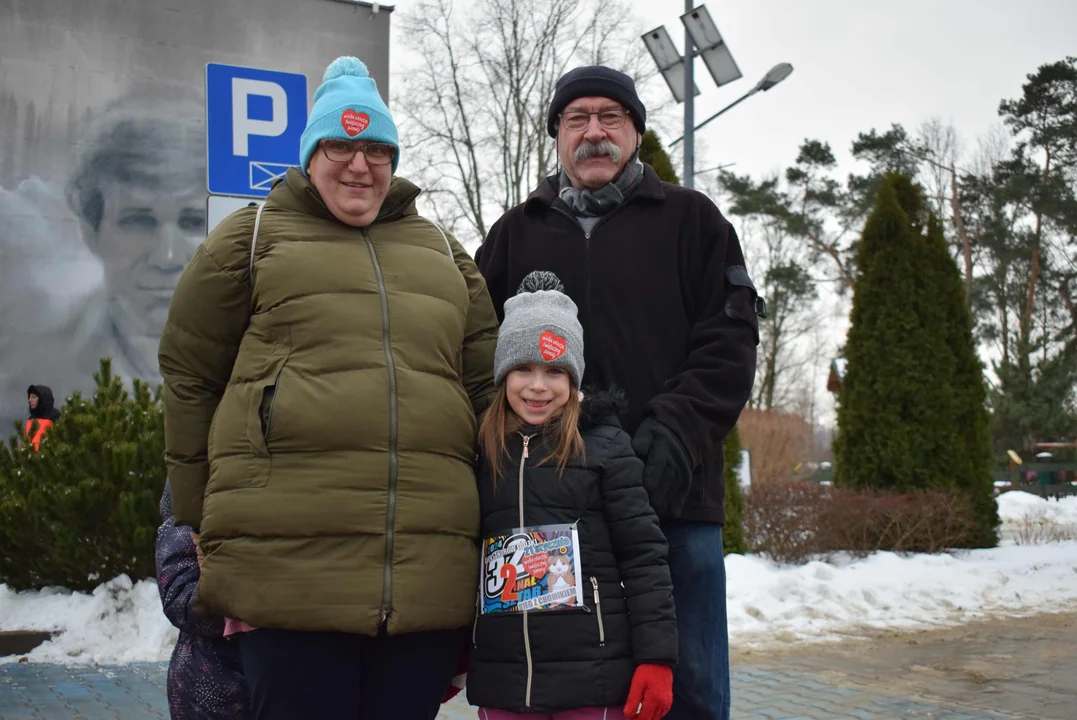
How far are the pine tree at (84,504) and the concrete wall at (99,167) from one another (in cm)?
624

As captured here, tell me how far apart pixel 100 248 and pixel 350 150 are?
11632 millimetres

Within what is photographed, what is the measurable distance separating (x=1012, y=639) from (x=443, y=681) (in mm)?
6101

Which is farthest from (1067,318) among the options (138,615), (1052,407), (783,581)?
(138,615)

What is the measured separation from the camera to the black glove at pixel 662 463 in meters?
2.65

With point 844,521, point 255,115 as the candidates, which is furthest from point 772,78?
point 255,115

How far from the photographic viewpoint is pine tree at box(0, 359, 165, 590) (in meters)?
6.75

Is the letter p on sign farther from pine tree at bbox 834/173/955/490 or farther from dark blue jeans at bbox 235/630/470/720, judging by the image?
pine tree at bbox 834/173/955/490

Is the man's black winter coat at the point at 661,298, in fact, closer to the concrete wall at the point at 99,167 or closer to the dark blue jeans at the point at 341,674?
the dark blue jeans at the point at 341,674

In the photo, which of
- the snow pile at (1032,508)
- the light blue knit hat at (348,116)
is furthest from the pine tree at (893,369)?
the light blue knit hat at (348,116)

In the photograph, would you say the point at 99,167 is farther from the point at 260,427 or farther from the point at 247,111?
the point at 260,427

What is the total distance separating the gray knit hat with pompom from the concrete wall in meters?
11.0

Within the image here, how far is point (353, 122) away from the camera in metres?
2.55

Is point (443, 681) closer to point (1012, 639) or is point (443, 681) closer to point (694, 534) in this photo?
Answer: point (694, 534)

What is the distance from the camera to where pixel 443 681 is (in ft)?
8.32
